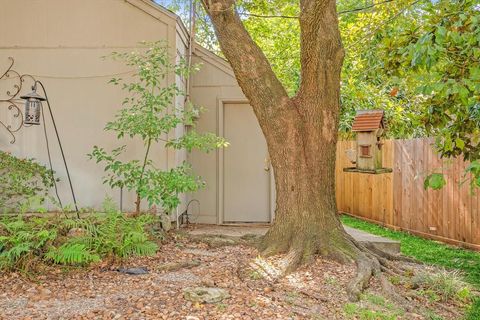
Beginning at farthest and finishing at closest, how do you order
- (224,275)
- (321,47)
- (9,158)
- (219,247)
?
(9,158) → (219,247) → (321,47) → (224,275)

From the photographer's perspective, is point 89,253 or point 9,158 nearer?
point 89,253

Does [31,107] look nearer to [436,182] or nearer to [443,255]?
[436,182]

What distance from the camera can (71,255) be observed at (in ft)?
14.0

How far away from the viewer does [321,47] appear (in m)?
4.73

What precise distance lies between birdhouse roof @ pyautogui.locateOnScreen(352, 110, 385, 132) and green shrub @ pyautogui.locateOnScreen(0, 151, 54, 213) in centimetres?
399

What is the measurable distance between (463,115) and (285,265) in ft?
6.85

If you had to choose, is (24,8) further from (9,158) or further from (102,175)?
(102,175)

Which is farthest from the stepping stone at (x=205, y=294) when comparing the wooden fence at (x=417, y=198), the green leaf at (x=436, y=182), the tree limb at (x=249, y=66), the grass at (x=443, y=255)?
the wooden fence at (x=417, y=198)

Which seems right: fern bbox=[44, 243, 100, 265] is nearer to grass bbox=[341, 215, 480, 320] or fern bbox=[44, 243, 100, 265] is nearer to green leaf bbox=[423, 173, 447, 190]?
green leaf bbox=[423, 173, 447, 190]

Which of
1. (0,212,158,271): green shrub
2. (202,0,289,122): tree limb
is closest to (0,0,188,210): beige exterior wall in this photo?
(0,212,158,271): green shrub

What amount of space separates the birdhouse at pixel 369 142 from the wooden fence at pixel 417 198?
3.12 feet

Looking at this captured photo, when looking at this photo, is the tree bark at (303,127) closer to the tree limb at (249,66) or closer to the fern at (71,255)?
the tree limb at (249,66)

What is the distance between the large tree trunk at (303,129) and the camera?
4.75 meters

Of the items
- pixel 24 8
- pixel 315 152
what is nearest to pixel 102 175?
pixel 24 8
